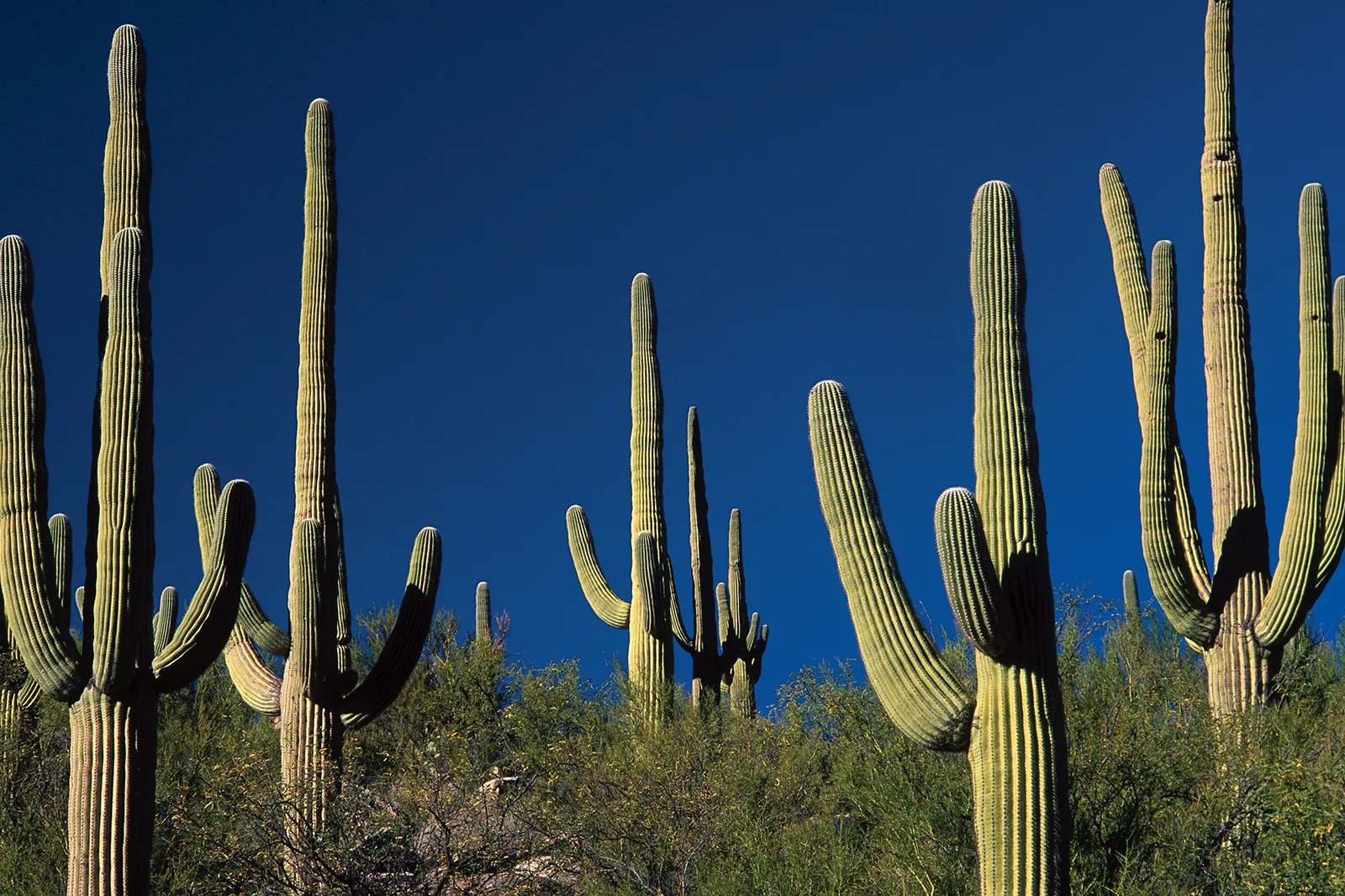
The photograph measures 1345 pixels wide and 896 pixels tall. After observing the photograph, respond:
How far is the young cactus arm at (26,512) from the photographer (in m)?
10.7

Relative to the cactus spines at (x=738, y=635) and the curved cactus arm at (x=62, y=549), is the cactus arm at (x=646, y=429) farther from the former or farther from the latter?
the curved cactus arm at (x=62, y=549)

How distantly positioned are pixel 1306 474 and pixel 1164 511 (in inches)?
53.4

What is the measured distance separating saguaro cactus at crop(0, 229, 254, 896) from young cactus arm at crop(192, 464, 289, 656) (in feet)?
7.28

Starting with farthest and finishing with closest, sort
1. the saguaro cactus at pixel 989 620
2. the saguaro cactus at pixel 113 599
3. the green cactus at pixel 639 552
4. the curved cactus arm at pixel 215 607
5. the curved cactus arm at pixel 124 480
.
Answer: the green cactus at pixel 639 552, the curved cactus arm at pixel 215 607, the curved cactus arm at pixel 124 480, the saguaro cactus at pixel 113 599, the saguaro cactus at pixel 989 620

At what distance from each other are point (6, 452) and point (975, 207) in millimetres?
7187

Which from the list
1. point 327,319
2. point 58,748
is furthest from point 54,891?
point 327,319

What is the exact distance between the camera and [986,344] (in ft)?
29.4

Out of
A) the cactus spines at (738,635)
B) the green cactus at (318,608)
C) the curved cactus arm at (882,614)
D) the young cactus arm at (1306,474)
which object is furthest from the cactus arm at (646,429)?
the curved cactus arm at (882,614)

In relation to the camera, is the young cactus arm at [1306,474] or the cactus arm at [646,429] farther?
the cactus arm at [646,429]

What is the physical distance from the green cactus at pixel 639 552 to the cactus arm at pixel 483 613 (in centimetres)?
391

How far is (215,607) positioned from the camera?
36.4 ft

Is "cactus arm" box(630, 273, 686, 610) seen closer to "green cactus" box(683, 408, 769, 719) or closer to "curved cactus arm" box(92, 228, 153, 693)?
"green cactus" box(683, 408, 769, 719)

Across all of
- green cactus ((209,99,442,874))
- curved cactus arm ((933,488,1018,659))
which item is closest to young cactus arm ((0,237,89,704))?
green cactus ((209,99,442,874))

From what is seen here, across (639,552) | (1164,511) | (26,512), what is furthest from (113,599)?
(1164,511)
